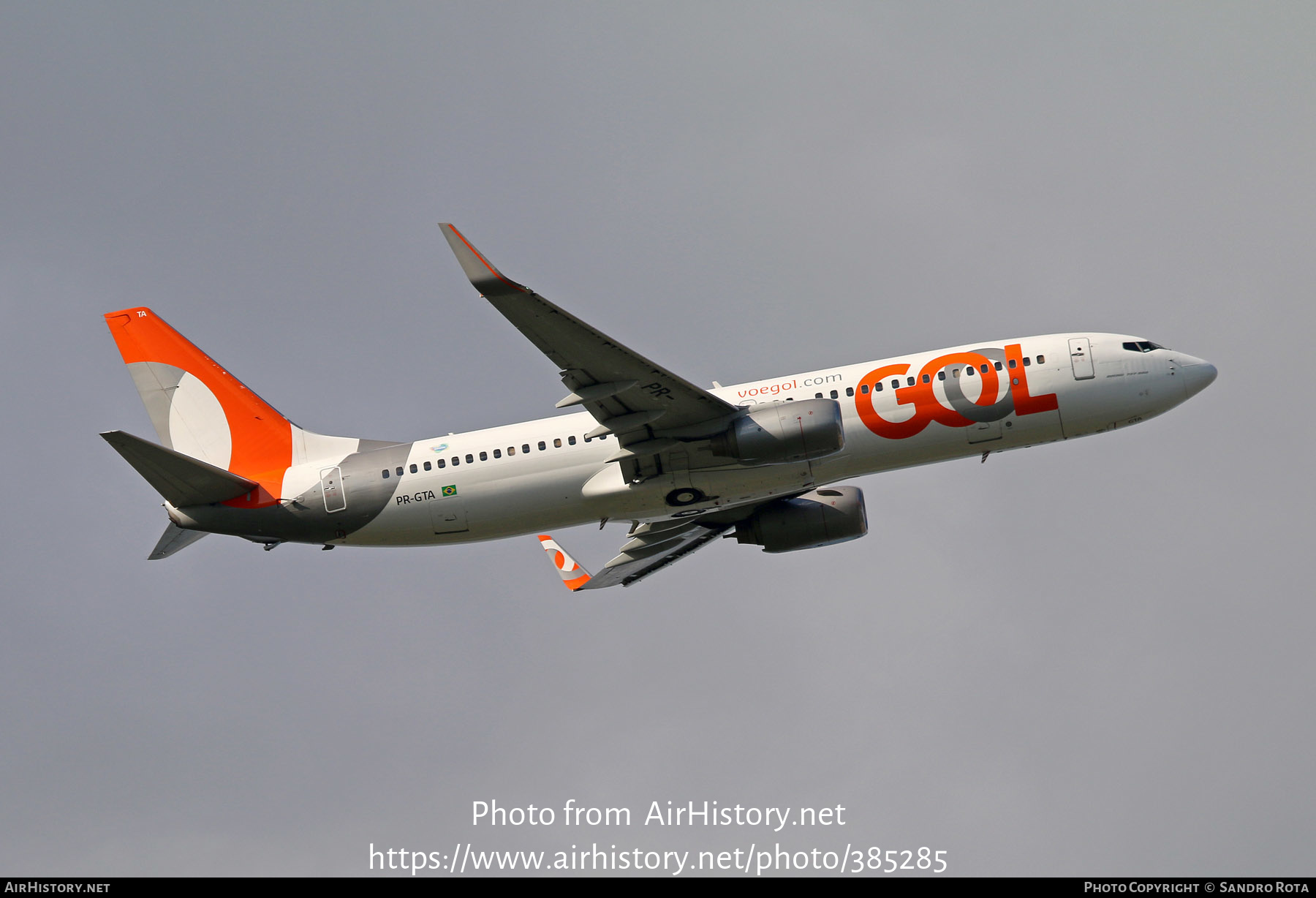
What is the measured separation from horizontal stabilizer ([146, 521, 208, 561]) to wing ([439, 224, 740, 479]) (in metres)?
14.0

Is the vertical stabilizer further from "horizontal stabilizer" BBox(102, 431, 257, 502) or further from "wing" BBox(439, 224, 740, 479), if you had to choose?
"wing" BBox(439, 224, 740, 479)

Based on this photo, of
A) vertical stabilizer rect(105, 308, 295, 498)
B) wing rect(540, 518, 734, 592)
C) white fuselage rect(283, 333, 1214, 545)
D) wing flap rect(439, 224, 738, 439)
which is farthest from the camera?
wing rect(540, 518, 734, 592)

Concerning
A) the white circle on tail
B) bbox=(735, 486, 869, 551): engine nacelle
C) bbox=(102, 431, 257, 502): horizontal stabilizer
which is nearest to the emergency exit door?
bbox=(735, 486, 869, 551): engine nacelle

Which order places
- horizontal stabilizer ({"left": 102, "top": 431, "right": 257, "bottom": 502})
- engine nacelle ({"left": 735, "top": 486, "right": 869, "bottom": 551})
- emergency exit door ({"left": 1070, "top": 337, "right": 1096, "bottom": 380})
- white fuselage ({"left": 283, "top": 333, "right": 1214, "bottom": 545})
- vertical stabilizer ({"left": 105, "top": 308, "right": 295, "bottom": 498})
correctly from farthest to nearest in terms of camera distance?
engine nacelle ({"left": 735, "top": 486, "right": 869, "bottom": 551}), vertical stabilizer ({"left": 105, "top": 308, "right": 295, "bottom": 498}), emergency exit door ({"left": 1070, "top": 337, "right": 1096, "bottom": 380}), white fuselage ({"left": 283, "top": 333, "right": 1214, "bottom": 545}), horizontal stabilizer ({"left": 102, "top": 431, "right": 257, "bottom": 502})

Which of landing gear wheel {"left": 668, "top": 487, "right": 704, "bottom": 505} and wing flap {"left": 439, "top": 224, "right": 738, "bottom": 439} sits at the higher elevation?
wing flap {"left": 439, "top": 224, "right": 738, "bottom": 439}

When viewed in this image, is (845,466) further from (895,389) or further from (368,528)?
(368,528)

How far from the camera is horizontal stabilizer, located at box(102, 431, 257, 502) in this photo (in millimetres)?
36625

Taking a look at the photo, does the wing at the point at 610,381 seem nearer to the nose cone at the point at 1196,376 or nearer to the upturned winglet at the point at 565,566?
the upturned winglet at the point at 565,566

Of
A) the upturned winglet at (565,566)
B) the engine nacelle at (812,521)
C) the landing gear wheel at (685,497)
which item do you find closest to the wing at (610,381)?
the landing gear wheel at (685,497)

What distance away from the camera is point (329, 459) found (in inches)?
1623

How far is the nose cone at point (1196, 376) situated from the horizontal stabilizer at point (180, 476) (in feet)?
103

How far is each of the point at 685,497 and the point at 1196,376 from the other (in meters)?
17.7

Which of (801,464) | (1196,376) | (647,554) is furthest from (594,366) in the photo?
(1196,376)

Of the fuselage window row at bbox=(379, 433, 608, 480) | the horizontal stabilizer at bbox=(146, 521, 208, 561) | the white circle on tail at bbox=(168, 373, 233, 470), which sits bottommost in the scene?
the horizontal stabilizer at bbox=(146, 521, 208, 561)
